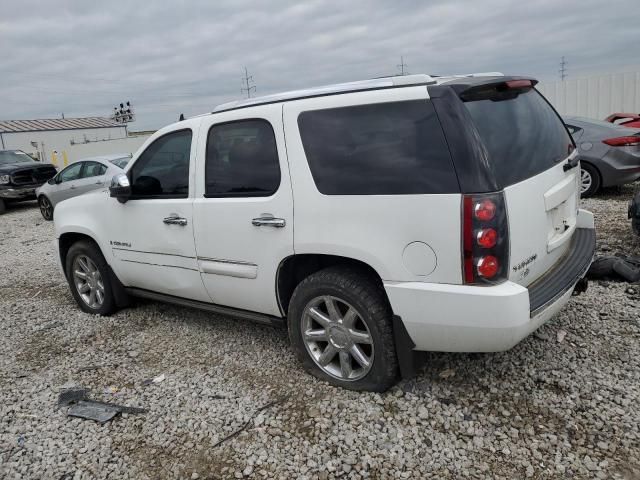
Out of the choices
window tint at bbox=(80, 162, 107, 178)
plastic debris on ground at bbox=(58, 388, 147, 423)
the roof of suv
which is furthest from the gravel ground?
window tint at bbox=(80, 162, 107, 178)

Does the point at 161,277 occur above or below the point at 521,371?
above

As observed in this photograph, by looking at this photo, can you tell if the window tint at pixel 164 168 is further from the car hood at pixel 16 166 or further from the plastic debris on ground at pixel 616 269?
the car hood at pixel 16 166

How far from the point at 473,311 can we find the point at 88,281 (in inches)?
156

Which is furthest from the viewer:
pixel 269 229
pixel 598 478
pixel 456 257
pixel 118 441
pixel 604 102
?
pixel 604 102

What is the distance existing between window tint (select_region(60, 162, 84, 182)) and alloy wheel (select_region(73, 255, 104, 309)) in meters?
8.29

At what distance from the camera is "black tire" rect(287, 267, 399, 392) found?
9.71ft

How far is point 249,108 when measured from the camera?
139 inches

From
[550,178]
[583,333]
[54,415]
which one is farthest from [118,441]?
[583,333]

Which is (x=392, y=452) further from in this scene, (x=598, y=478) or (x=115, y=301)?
(x=115, y=301)

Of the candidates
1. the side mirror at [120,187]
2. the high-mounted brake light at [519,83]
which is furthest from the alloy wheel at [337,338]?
the side mirror at [120,187]

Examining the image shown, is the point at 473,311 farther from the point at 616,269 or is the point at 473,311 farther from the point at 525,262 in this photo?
the point at 616,269

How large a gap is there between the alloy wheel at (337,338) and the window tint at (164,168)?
56.0 inches

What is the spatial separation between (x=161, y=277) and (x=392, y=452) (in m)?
2.45

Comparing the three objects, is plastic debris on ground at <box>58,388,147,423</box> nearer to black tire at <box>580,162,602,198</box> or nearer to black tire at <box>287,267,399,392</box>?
black tire at <box>287,267,399,392</box>
